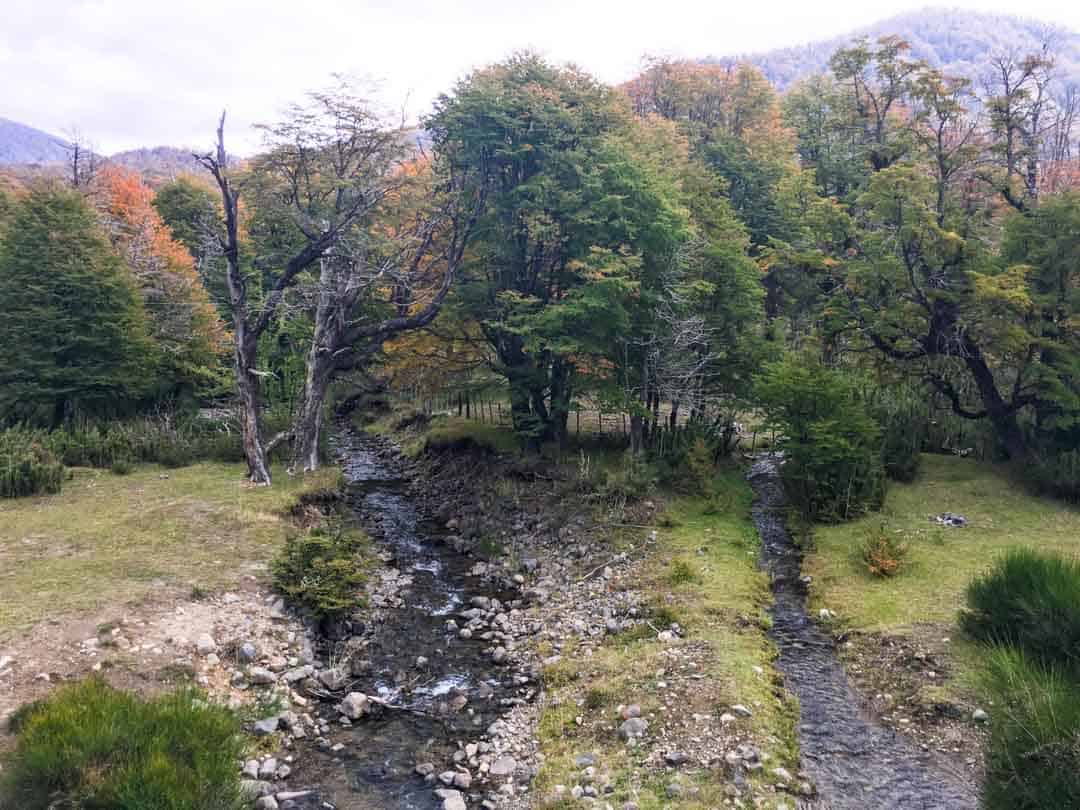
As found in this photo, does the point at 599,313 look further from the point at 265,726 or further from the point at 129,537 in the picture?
the point at 265,726

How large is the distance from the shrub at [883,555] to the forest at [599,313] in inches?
2.2

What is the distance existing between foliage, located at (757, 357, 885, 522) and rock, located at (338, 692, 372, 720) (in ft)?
33.8

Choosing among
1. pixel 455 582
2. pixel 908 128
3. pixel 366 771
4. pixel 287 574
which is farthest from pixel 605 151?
pixel 366 771

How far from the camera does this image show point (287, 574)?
1188 centimetres

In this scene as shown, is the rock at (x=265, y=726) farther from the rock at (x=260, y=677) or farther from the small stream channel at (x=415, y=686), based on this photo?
the rock at (x=260, y=677)

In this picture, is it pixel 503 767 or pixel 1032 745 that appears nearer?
pixel 1032 745

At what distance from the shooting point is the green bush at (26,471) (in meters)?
15.9

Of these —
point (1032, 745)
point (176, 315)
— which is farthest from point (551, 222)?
point (1032, 745)

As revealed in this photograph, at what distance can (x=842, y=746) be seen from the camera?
824 centimetres

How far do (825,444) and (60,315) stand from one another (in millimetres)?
20951

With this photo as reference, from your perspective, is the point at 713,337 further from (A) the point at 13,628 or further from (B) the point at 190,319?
(B) the point at 190,319

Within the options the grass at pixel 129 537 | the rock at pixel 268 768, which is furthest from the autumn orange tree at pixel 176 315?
the rock at pixel 268 768

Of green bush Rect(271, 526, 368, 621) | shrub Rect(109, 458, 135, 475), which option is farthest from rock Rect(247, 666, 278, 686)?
shrub Rect(109, 458, 135, 475)

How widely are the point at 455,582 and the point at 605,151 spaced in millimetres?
11081
